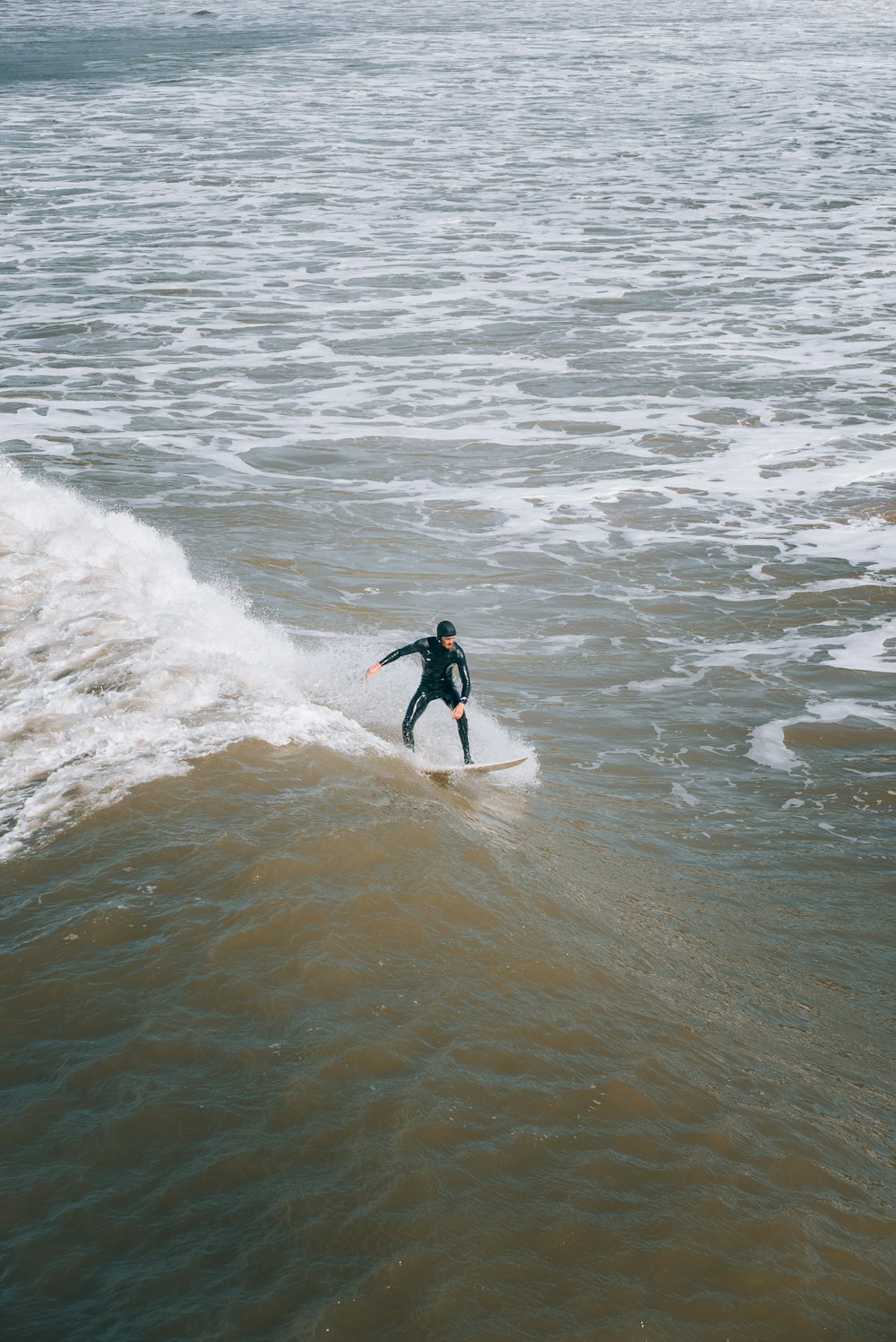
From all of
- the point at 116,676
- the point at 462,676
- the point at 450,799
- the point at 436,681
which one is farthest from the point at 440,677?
the point at 116,676

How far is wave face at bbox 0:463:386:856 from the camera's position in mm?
8750

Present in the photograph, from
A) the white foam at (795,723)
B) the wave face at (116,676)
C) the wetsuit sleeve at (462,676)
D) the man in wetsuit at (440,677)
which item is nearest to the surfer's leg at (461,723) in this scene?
the man in wetsuit at (440,677)

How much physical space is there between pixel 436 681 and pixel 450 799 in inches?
58.9

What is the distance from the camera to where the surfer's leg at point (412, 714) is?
10.6m

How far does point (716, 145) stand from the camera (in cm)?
4447

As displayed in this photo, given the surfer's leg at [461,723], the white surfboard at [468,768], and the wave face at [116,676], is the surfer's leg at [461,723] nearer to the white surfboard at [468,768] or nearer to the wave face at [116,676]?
the white surfboard at [468,768]

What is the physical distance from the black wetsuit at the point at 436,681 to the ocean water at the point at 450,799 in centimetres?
46

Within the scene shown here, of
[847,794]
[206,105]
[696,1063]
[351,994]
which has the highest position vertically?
[206,105]

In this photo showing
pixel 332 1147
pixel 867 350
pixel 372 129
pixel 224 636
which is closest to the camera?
pixel 332 1147

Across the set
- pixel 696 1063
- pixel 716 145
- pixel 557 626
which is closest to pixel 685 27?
pixel 716 145

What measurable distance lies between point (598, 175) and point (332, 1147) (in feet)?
135

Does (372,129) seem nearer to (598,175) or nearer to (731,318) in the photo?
(598,175)

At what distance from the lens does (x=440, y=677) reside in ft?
34.5

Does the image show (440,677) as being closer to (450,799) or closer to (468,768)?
(468,768)
